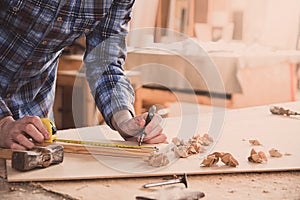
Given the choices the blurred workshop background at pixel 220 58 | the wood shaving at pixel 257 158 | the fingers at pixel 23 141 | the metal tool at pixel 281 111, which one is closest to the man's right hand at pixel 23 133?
the fingers at pixel 23 141

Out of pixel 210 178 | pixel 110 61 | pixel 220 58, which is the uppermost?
pixel 110 61

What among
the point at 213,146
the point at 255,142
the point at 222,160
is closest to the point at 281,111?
the point at 255,142

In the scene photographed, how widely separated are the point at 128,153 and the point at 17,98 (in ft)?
2.09

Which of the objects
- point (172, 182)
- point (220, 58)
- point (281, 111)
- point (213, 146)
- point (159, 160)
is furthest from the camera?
point (220, 58)

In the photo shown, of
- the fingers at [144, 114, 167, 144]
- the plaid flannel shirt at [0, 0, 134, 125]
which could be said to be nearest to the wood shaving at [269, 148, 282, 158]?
the fingers at [144, 114, 167, 144]

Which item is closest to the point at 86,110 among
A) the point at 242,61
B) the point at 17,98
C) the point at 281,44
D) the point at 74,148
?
the point at 242,61

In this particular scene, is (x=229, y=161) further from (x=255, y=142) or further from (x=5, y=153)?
(x=5, y=153)

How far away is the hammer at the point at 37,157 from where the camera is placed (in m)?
1.21

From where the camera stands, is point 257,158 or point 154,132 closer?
point 257,158

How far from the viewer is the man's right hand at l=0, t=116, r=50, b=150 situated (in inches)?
53.2

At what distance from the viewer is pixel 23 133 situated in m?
1.38

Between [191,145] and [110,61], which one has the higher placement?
[110,61]

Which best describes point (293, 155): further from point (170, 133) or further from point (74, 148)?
point (74, 148)

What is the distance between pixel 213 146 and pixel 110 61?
483 millimetres
